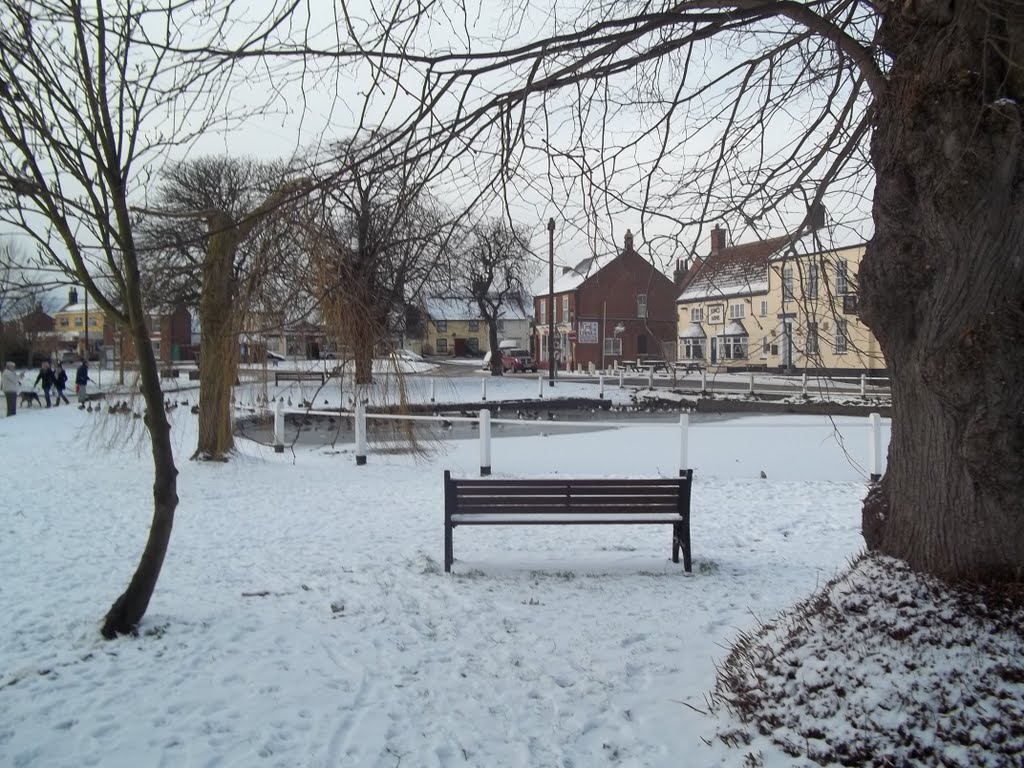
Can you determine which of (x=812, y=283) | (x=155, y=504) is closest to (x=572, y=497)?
(x=812, y=283)

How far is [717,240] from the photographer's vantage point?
5805 mm

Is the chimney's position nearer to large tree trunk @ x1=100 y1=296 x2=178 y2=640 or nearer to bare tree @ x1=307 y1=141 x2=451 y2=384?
bare tree @ x1=307 y1=141 x2=451 y2=384

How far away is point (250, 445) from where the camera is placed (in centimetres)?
1612

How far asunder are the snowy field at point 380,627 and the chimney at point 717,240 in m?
1.56

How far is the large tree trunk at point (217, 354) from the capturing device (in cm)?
1124

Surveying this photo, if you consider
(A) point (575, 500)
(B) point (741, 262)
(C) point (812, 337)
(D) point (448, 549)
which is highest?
(B) point (741, 262)

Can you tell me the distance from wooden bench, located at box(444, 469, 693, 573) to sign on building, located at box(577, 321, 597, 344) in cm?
5058

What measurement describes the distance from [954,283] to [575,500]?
3.85 m

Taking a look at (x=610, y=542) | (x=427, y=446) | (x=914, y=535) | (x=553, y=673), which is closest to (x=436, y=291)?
(x=610, y=542)

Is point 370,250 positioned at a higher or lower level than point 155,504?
higher

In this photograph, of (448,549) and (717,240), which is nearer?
(717,240)

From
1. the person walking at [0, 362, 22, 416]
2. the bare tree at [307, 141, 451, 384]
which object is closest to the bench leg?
Result: the bare tree at [307, 141, 451, 384]

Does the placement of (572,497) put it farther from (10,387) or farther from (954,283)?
(10,387)

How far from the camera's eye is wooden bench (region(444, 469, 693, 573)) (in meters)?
6.77
